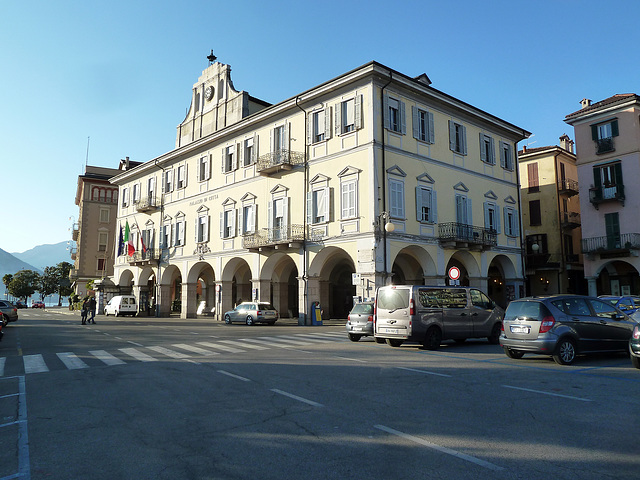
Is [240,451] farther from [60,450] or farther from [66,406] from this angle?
[66,406]

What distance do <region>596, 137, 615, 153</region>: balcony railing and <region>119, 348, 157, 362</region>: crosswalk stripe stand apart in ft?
112

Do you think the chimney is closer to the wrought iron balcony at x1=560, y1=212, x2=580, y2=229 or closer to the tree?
the wrought iron balcony at x1=560, y1=212, x2=580, y2=229

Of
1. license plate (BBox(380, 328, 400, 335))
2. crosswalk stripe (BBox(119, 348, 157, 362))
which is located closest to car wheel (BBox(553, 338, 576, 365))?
license plate (BBox(380, 328, 400, 335))

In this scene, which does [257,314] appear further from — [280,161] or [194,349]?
[194,349]

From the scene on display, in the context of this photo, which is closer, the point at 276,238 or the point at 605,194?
the point at 276,238

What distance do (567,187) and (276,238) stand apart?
25.8m

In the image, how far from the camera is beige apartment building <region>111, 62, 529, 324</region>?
2650cm

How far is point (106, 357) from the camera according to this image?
13383 millimetres

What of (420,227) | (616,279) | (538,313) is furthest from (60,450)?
(616,279)

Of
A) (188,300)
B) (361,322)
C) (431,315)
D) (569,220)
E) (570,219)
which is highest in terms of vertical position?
(570,219)

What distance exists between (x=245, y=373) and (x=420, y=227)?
759 inches

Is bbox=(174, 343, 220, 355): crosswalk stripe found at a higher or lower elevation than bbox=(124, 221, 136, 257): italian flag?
lower

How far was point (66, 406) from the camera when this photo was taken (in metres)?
7.41

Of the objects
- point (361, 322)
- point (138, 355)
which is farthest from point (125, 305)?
point (138, 355)
